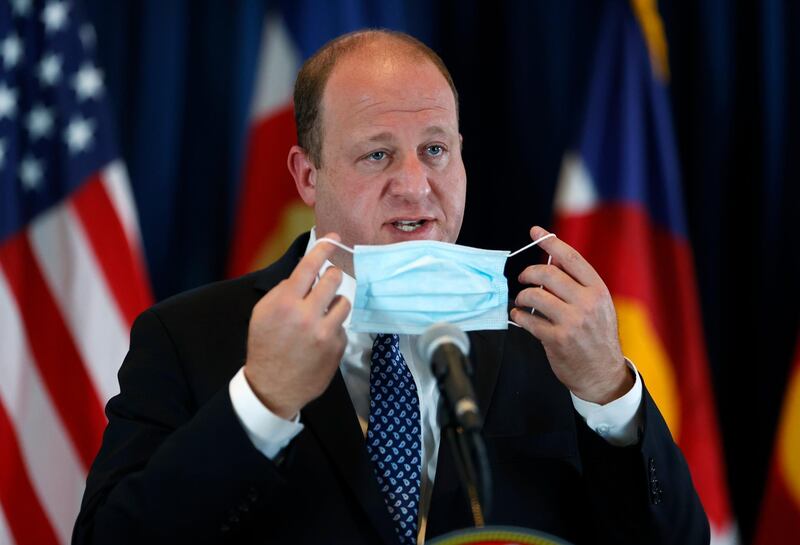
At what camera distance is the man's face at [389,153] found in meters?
2.27

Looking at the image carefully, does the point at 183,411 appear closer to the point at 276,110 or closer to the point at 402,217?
the point at 402,217

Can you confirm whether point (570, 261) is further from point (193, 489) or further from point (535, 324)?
point (193, 489)

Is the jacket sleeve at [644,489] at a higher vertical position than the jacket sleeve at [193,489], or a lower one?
lower

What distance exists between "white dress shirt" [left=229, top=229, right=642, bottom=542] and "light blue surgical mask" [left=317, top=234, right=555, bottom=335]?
0.06 meters

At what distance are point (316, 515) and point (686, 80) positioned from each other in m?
2.66

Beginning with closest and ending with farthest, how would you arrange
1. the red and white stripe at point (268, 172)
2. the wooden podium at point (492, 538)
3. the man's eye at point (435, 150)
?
the wooden podium at point (492, 538) < the man's eye at point (435, 150) < the red and white stripe at point (268, 172)

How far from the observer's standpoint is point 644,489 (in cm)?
201

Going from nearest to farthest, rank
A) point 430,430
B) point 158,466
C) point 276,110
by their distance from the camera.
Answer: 1. point 158,466
2. point 430,430
3. point 276,110

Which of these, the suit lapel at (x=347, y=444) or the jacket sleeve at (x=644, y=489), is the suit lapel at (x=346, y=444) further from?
the jacket sleeve at (x=644, y=489)

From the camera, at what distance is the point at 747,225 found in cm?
398

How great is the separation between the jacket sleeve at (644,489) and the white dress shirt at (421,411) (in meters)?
0.03

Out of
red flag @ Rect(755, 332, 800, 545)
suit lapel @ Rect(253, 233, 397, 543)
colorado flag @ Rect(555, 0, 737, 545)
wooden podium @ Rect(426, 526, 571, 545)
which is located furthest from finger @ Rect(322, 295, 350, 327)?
red flag @ Rect(755, 332, 800, 545)

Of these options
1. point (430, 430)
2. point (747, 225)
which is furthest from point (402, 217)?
point (747, 225)

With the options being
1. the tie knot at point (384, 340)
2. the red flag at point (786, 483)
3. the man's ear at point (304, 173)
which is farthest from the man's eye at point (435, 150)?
the red flag at point (786, 483)
